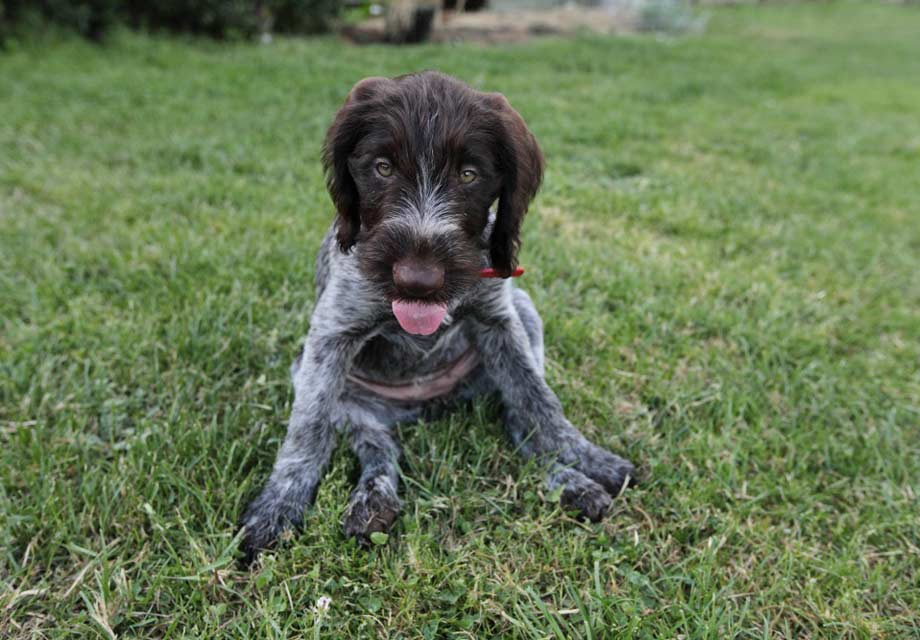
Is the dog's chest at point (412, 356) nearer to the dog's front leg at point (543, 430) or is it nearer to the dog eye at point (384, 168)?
the dog's front leg at point (543, 430)

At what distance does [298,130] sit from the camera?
7078 mm

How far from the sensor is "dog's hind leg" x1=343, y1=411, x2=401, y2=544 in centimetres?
246

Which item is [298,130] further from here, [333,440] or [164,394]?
[333,440]

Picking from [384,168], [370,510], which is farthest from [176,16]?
[370,510]

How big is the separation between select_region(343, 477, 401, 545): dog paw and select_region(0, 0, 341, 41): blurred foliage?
9.94m

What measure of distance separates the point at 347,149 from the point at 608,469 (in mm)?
1604

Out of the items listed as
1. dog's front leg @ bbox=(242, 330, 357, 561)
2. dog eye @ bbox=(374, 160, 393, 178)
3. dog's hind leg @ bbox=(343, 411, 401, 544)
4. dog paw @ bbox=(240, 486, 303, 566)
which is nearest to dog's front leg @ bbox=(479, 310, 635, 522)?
dog's hind leg @ bbox=(343, 411, 401, 544)

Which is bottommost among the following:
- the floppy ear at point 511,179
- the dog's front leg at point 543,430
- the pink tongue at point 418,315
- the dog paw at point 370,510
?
the dog paw at point 370,510

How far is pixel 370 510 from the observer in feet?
8.16

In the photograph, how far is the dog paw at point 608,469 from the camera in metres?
2.77

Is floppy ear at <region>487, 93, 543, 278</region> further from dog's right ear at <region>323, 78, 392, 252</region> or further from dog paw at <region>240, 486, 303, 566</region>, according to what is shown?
dog paw at <region>240, 486, 303, 566</region>

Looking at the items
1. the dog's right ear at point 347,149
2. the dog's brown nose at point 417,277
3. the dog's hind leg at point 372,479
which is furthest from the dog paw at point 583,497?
the dog's right ear at point 347,149

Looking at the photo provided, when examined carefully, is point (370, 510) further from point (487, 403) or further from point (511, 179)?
point (511, 179)

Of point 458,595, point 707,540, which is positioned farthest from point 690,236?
point 458,595
